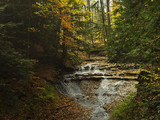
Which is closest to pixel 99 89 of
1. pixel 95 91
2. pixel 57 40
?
pixel 95 91

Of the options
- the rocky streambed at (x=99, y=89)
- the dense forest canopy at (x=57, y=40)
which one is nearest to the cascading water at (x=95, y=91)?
the rocky streambed at (x=99, y=89)

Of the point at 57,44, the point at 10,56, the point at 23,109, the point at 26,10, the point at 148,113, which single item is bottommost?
the point at 23,109

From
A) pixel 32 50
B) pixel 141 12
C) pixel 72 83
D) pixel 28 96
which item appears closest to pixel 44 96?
pixel 28 96

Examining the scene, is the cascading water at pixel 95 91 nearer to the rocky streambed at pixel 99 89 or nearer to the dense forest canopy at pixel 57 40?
the rocky streambed at pixel 99 89

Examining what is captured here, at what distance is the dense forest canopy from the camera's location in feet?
12.4

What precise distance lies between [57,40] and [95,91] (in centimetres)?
643

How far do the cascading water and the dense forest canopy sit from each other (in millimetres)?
2061

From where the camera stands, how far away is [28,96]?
7934 mm

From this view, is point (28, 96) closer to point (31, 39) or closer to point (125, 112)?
point (31, 39)

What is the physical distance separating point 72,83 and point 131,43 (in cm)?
882

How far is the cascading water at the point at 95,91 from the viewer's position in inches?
327

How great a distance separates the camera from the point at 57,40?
41.5 feet

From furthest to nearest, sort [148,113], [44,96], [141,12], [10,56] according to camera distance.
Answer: [44,96], [10,56], [148,113], [141,12]

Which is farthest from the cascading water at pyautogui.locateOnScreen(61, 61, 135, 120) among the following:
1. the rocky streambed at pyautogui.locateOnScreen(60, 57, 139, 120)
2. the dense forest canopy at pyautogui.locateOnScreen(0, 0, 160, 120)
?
the dense forest canopy at pyautogui.locateOnScreen(0, 0, 160, 120)
